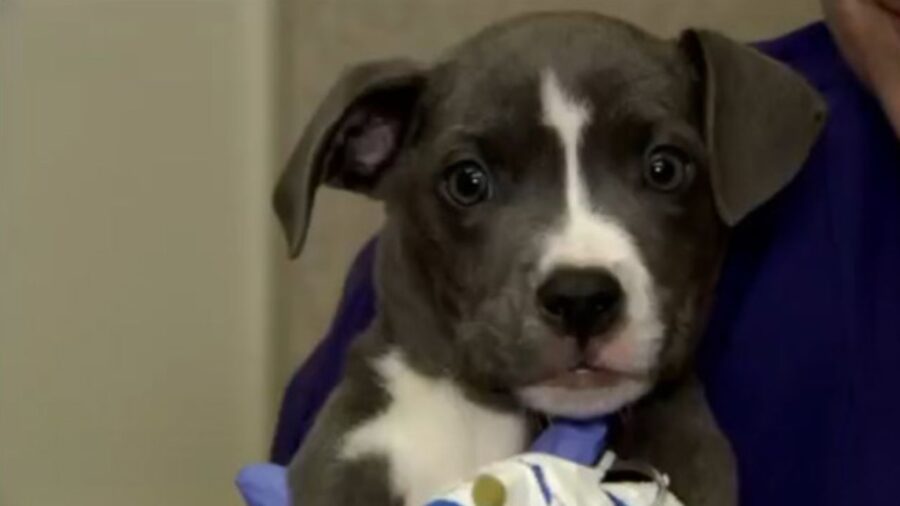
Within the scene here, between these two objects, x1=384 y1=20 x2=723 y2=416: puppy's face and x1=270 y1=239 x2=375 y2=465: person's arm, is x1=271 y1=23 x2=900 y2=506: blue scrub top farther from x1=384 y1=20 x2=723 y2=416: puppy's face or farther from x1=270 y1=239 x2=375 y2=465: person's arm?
x1=270 y1=239 x2=375 y2=465: person's arm

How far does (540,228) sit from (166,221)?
3.69ft

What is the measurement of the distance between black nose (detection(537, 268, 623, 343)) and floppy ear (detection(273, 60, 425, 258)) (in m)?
0.19

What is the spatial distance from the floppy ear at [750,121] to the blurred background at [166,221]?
0.97 meters

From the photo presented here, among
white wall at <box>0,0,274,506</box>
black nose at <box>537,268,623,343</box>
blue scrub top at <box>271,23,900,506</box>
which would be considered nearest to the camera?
black nose at <box>537,268,623,343</box>

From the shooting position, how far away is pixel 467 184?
1.19m

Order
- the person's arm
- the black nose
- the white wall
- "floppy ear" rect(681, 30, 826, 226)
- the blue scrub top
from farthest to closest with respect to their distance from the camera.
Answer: the white wall, the person's arm, the blue scrub top, "floppy ear" rect(681, 30, 826, 226), the black nose

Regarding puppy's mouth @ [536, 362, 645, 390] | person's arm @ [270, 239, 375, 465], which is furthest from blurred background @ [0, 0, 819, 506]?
puppy's mouth @ [536, 362, 645, 390]

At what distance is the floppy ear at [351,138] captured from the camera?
122 centimetres

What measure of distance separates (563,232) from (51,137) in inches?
40.0

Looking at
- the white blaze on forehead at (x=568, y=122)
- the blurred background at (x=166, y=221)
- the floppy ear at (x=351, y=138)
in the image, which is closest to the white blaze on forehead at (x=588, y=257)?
the white blaze on forehead at (x=568, y=122)

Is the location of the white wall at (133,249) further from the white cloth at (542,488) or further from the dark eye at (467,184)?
the white cloth at (542,488)

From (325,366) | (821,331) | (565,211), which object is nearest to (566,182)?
(565,211)

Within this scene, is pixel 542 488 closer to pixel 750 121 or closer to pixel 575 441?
pixel 575 441

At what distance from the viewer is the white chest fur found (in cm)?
121
